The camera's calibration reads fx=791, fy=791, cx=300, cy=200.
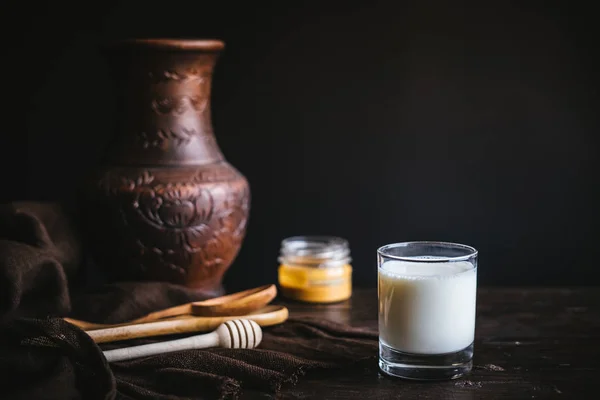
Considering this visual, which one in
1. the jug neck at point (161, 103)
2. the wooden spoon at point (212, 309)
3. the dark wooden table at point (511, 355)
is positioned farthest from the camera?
the jug neck at point (161, 103)

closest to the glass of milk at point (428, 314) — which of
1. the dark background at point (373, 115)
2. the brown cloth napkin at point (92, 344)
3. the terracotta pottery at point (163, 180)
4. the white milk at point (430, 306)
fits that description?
the white milk at point (430, 306)

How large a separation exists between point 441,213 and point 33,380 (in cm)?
102

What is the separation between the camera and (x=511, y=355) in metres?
1.23

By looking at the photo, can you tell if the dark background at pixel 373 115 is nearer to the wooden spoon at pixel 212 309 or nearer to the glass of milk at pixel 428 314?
the wooden spoon at pixel 212 309

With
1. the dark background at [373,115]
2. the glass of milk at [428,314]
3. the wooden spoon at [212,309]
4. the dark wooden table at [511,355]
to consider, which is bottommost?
the dark wooden table at [511,355]

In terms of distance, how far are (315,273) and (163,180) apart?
13.9 inches

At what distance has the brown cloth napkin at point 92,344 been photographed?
1.08 meters

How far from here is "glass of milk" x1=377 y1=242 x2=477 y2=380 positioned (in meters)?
1.10

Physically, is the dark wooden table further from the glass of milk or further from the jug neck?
the jug neck

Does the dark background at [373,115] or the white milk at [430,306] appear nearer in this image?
the white milk at [430,306]

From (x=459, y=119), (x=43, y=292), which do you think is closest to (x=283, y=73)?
(x=459, y=119)

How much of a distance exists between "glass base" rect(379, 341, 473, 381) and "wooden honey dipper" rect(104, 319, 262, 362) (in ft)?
0.80

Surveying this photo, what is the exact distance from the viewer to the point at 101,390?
104 centimetres

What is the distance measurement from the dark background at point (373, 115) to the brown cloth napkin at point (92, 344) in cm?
40
